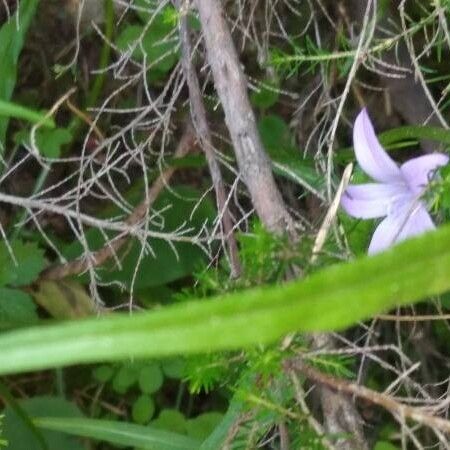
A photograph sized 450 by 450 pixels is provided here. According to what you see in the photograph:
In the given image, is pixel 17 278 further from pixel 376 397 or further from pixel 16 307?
pixel 376 397

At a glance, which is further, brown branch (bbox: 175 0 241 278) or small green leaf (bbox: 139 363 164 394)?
small green leaf (bbox: 139 363 164 394)

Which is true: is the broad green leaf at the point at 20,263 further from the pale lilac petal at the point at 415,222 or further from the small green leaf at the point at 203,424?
the pale lilac petal at the point at 415,222

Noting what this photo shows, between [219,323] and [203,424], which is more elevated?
[219,323]

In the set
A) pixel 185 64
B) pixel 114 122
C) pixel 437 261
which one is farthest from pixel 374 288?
pixel 114 122

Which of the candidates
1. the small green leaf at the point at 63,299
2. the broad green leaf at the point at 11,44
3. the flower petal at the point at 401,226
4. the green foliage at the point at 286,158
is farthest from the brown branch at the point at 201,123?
the small green leaf at the point at 63,299

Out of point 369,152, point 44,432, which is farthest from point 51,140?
point 369,152

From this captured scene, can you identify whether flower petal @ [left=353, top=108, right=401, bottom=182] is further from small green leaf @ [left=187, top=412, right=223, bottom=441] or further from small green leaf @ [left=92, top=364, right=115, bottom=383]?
small green leaf @ [left=92, top=364, right=115, bottom=383]

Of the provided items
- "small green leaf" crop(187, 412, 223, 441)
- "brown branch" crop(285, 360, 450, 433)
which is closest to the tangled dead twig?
"brown branch" crop(285, 360, 450, 433)
